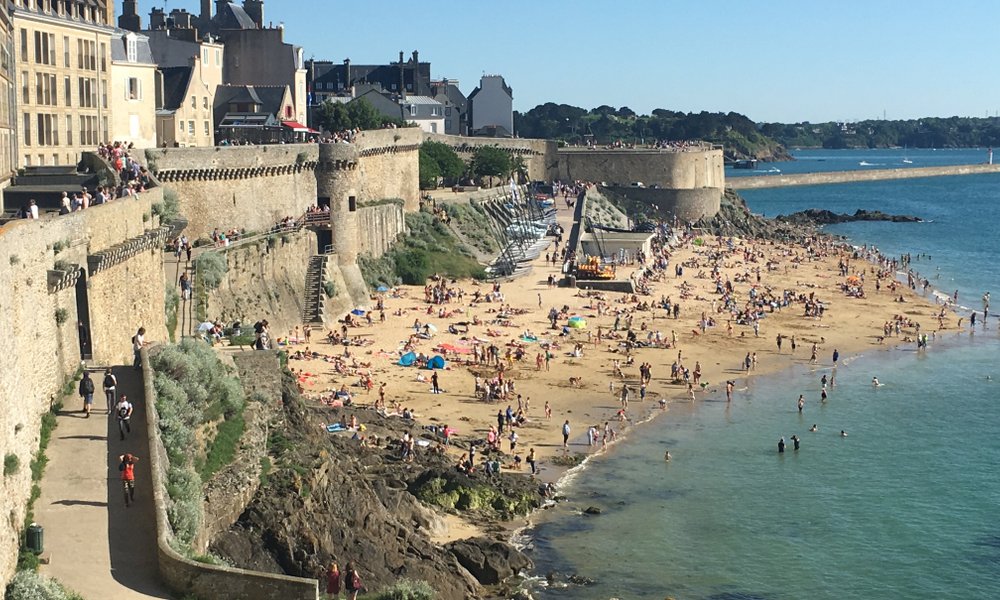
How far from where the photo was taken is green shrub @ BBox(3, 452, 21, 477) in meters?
17.0

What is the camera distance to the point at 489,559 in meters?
27.1

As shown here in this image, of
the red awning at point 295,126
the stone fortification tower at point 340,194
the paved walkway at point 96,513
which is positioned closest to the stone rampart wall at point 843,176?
the red awning at point 295,126

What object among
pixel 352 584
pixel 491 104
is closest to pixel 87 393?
pixel 352 584

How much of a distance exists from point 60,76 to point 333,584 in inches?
775

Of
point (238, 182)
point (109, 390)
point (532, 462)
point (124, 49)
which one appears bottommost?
point (532, 462)

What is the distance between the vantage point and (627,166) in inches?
3804

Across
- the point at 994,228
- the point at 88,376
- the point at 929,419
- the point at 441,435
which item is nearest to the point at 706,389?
the point at 929,419

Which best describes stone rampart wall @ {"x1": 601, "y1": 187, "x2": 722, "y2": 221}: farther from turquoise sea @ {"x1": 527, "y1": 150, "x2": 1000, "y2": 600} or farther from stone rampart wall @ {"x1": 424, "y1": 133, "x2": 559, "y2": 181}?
turquoise sea @ {"x1": 527, "y1": 150, "x2": 1000, "y2": 600}

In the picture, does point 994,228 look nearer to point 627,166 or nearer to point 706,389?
point 627,166

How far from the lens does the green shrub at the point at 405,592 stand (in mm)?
23186

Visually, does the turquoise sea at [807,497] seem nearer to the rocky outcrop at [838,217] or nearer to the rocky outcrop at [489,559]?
the rocky outcrop at [489,559]

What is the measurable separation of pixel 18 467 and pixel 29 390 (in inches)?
86.6

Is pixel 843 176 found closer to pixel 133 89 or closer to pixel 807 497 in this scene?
pixel 133 89

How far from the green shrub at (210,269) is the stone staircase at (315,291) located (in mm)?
6508
